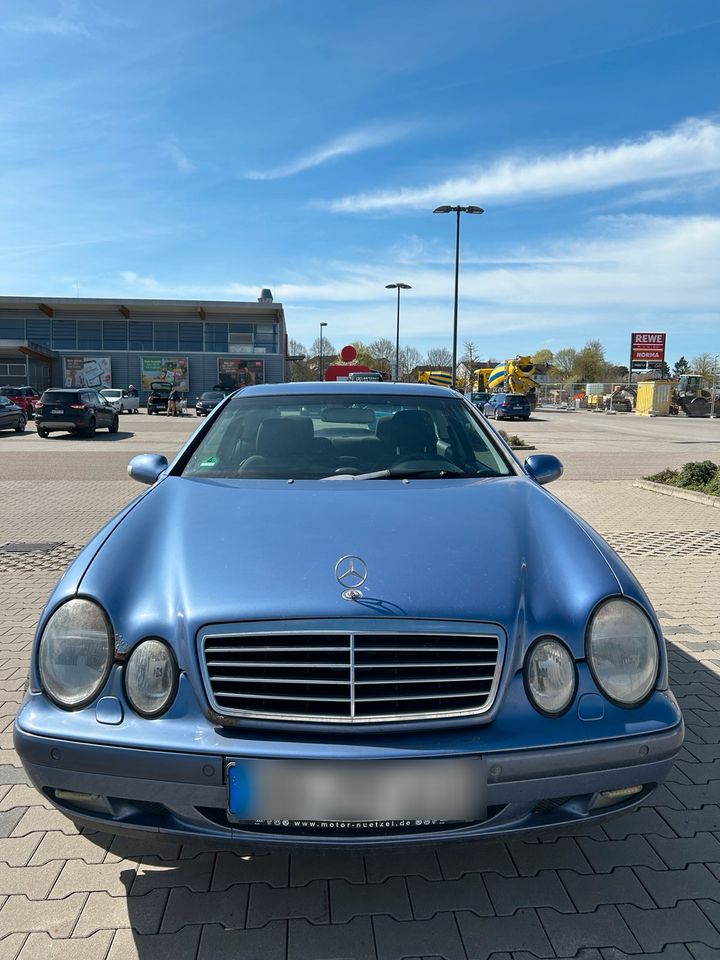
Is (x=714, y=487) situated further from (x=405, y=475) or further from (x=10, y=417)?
(x=10, y=417)

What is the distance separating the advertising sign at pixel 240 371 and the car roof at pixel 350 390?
5326 cm

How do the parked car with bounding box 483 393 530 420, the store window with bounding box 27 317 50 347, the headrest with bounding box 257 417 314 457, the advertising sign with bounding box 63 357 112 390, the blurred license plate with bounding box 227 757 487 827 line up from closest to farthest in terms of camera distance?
the blurred license plate with bounding box 227 757 487 827
the headrest with bounding box 257 417 314 457
the parked car with bounding box 483 393 530 420
the advertising sign with bounding box 63 357 112 390
the store window with bounding box 27 317 50 347

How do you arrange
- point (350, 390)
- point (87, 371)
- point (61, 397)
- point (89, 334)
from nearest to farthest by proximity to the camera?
point (350, 390) < point (61, 397) < point (87, 371) < point (89, 334)

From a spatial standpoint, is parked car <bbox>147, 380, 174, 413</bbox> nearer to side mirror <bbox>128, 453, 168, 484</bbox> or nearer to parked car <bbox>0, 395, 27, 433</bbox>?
parked car <bbox>0, 395, 27, 433</bbox>

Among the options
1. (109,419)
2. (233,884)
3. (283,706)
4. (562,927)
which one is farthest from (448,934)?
(109,419)

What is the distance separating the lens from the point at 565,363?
102000mm

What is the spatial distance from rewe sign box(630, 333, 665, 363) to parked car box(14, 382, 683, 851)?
80129 millimetres

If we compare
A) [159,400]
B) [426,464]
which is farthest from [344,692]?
[159,400]

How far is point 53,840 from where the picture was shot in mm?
2693

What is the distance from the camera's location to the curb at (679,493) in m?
10.2

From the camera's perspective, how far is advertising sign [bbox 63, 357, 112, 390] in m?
56.0

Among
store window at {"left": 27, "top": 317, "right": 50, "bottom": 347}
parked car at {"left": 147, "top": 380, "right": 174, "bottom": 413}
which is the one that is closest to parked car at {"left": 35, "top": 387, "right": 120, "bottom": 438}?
parked car at {"left": 147, "top": 380, "right": 174, "bottom": 413}

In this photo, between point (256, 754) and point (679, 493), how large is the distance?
10.5 meters

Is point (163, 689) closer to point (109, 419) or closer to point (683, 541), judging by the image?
point (683, 541)
